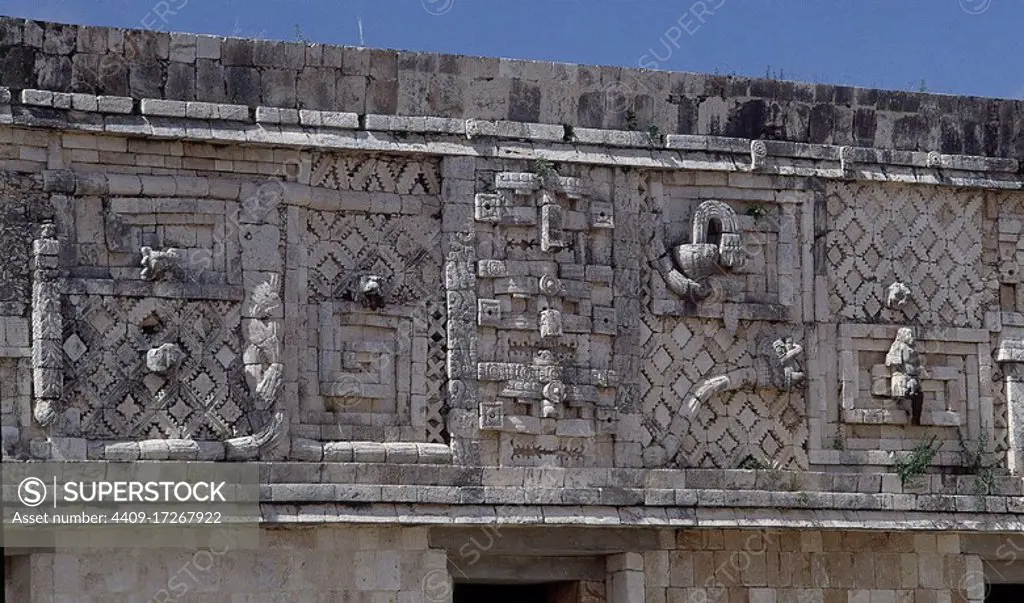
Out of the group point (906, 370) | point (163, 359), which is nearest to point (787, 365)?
point (906, 370)

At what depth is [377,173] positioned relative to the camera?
14953 mm

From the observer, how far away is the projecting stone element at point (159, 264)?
1422 centimetres

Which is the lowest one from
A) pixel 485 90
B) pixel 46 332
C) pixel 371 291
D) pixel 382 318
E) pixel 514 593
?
pixel 514 593

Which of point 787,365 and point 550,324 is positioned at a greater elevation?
point 550,324

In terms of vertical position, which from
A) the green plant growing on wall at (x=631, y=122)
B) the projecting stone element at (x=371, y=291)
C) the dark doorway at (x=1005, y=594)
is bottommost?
the dark doorway at (x=1005, y=594)

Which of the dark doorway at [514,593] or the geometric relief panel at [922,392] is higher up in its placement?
the geometric relief panel at [922,392]

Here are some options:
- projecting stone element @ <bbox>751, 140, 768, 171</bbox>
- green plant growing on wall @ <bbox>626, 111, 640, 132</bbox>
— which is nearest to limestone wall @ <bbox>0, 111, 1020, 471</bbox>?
projecting stone element @ <bbox>751, 140, 768, 171</bbox>

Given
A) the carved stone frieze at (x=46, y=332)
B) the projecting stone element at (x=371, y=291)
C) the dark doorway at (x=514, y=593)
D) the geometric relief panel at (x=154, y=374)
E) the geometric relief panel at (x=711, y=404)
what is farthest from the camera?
the dark doorway at (x=514, y=593)

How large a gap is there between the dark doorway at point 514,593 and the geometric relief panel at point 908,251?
288 centimetres

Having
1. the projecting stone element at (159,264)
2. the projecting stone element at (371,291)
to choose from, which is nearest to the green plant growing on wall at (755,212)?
the projecting stone element at (371,291)

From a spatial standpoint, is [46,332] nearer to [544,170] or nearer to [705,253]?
[544,170]

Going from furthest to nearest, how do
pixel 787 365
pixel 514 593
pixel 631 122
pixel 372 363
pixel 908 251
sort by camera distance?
pixel 514 593
pixel 908 251
pixel 787 365
pixel 631 122
pixel 372 363

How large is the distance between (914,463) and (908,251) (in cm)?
160

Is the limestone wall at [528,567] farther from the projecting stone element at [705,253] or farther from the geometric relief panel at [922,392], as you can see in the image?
the projecting stone element at [705,253]
